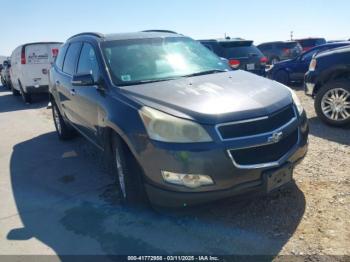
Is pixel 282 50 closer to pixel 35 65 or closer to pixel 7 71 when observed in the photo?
pixel 35 65

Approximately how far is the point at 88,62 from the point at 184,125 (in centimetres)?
221

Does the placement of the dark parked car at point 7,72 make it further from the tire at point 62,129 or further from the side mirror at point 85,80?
the side mirror at point 85,80

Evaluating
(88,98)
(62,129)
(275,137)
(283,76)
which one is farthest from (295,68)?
(275,137)

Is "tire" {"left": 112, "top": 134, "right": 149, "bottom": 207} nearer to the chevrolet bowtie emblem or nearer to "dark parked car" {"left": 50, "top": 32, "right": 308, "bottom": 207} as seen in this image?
"dark parked car" {"left": 50, "top": 32, "right": 308, "bottom": 207}

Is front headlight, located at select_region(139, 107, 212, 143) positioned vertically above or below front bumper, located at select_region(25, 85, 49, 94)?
above

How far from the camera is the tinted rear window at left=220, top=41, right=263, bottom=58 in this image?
1045 cm

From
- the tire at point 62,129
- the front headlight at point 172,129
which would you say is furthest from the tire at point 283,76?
the front headlight at point 172,129

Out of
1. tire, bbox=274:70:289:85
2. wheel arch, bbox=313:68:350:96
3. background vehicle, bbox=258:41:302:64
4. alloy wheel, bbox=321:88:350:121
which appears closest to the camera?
alloy wheel, bbox=321:88:350:121

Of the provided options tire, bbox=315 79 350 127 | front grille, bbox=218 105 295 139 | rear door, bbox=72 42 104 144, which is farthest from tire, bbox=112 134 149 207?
tire, bbox=315 79 350 127

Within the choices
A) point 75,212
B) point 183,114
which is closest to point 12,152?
point 75,212

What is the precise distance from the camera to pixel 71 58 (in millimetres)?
5574

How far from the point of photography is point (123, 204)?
3.89m

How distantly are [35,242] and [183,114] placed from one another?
1828 millimetres

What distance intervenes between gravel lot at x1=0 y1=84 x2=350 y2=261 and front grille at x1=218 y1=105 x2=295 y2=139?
60 cm
